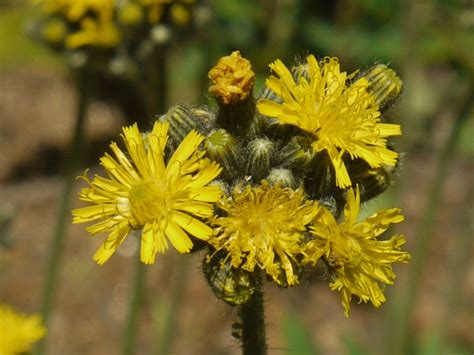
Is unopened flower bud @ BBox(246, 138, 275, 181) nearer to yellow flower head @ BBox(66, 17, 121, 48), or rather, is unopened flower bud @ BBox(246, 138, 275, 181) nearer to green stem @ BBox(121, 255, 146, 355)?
green stem @ BBox(121, 255, 146, 355)

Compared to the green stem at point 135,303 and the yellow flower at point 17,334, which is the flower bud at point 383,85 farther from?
the yellow flower at point 17,334

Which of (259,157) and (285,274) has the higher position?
(259,157)

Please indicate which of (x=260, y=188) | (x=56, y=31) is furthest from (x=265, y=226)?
(x=56, y=31)

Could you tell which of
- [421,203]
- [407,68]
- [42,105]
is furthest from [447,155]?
[42,105]

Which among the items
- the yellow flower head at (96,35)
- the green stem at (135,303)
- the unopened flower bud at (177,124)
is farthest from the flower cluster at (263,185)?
the yellow flower head at (96,35)

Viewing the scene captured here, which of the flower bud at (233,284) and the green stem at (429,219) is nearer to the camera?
the flower bud at (233,284)

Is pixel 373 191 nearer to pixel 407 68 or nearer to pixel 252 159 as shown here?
pixel 252 159

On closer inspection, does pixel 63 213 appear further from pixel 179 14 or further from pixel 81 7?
pixel 179 14
